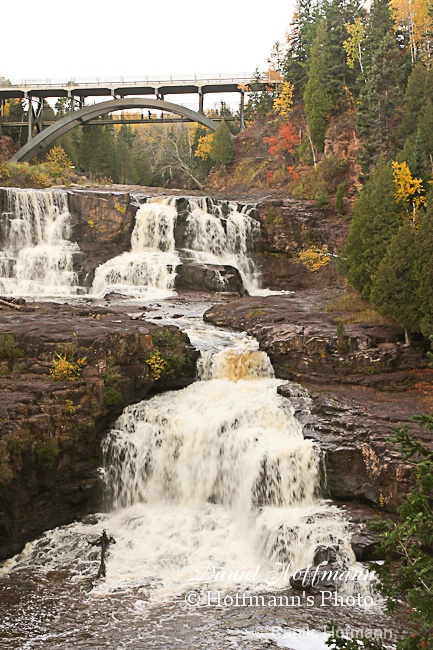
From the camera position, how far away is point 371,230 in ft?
70.0

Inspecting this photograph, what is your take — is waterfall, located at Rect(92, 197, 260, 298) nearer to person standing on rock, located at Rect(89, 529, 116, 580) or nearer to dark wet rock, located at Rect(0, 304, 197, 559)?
dark wet rock, located at Rect(0, 304, 197, 559)

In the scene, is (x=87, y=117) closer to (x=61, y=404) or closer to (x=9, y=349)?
(x=9, y=349)

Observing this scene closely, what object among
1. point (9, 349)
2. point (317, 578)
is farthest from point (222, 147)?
point (317, 578)

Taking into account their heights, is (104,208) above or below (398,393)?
above

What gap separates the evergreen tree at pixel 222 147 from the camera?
48844 millimetres

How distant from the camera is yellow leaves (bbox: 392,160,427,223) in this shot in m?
21.6

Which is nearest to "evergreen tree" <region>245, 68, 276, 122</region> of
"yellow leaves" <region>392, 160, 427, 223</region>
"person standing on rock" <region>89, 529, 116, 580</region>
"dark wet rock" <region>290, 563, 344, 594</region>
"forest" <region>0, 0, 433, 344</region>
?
"forest" <region>0, 0, 433, 344</region>

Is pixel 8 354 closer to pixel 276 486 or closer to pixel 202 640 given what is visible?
pixel 276 486

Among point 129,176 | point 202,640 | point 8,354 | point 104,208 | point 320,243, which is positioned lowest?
point 202,640

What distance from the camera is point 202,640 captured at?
10203 mm

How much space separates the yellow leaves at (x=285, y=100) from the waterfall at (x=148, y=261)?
17.2 m

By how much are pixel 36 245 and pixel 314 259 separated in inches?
534

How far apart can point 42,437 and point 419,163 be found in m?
16.9

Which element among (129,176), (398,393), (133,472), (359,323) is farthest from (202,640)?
(129,176)
